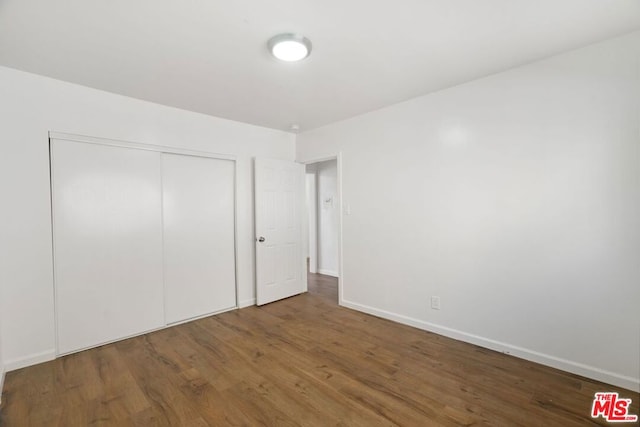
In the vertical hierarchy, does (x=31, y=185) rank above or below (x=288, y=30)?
below

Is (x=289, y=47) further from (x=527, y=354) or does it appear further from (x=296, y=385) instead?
(x=527, y=354)

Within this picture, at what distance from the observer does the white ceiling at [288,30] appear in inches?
67.3

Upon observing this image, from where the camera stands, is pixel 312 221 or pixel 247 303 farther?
pixel 312 221

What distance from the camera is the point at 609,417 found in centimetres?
177

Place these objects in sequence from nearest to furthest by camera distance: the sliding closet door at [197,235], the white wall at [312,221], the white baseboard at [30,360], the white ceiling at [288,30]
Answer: the white ceiling at [288,30]
the white baseboard at [30,360]
the sliding closet door at [197,235]
the white wall at [312,221]

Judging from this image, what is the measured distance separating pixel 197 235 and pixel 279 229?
3.70 feet

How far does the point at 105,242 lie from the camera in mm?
2828

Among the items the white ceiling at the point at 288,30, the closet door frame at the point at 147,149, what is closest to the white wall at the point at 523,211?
the white ceiling at the point at 288,30

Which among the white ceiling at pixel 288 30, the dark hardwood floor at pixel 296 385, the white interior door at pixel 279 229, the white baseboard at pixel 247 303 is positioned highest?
the white ceiling at pixel 288 30

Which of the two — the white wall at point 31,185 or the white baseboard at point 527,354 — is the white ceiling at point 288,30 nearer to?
the white wall at point 31,185

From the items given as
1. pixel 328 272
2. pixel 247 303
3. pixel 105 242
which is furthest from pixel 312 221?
pixel 105 242

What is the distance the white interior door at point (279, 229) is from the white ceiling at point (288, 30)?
140 cm

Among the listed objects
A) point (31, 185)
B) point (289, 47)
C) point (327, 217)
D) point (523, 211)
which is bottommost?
point (327, 217)

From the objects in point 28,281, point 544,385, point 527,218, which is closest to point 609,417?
point 544,385
